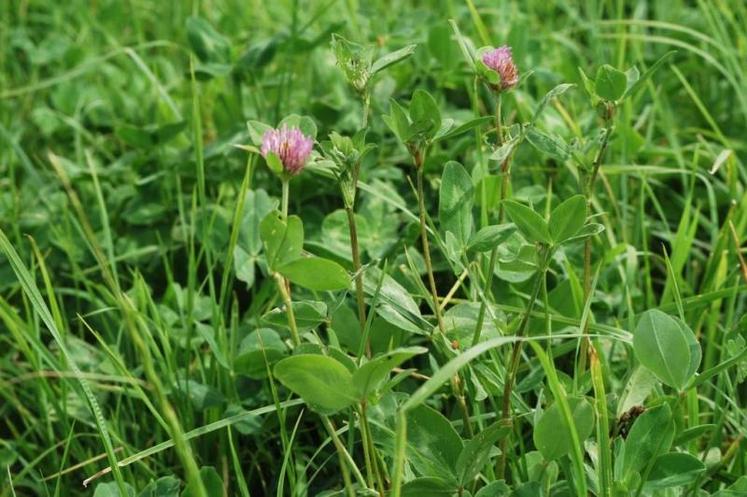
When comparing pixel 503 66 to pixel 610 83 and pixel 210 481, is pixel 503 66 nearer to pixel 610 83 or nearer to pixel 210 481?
pixel 610 83

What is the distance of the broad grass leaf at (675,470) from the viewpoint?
1133 millimetres

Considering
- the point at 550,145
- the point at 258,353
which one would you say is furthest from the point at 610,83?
the point at 258,353

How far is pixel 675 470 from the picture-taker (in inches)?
45.0

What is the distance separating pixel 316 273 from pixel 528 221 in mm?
234

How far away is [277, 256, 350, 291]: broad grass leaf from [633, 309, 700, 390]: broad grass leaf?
33 cm

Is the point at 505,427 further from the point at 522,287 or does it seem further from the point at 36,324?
the point at 36,324

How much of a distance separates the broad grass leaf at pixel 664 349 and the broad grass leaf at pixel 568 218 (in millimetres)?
132

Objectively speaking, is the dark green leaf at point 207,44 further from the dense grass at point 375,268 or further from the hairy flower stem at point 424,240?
the hairy flower stem at point 424,240

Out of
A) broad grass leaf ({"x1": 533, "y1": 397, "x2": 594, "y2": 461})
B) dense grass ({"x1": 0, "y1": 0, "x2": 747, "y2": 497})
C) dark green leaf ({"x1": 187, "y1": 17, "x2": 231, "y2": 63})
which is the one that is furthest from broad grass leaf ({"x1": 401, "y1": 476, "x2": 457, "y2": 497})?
dark green leaf ({"x1": 187, "y1": 17, "x2": 231, "y2": 63})

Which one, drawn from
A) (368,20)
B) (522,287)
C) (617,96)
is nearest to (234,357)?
(522,287)

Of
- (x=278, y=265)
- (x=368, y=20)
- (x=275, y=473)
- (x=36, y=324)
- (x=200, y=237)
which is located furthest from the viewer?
(x=368, y=20)

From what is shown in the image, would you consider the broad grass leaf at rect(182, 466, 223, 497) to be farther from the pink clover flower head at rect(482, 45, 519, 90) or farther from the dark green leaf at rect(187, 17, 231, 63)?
the dark green leaf at rect(187, 17, 231, 63)

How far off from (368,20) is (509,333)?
1261 mm

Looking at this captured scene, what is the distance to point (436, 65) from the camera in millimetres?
2125
